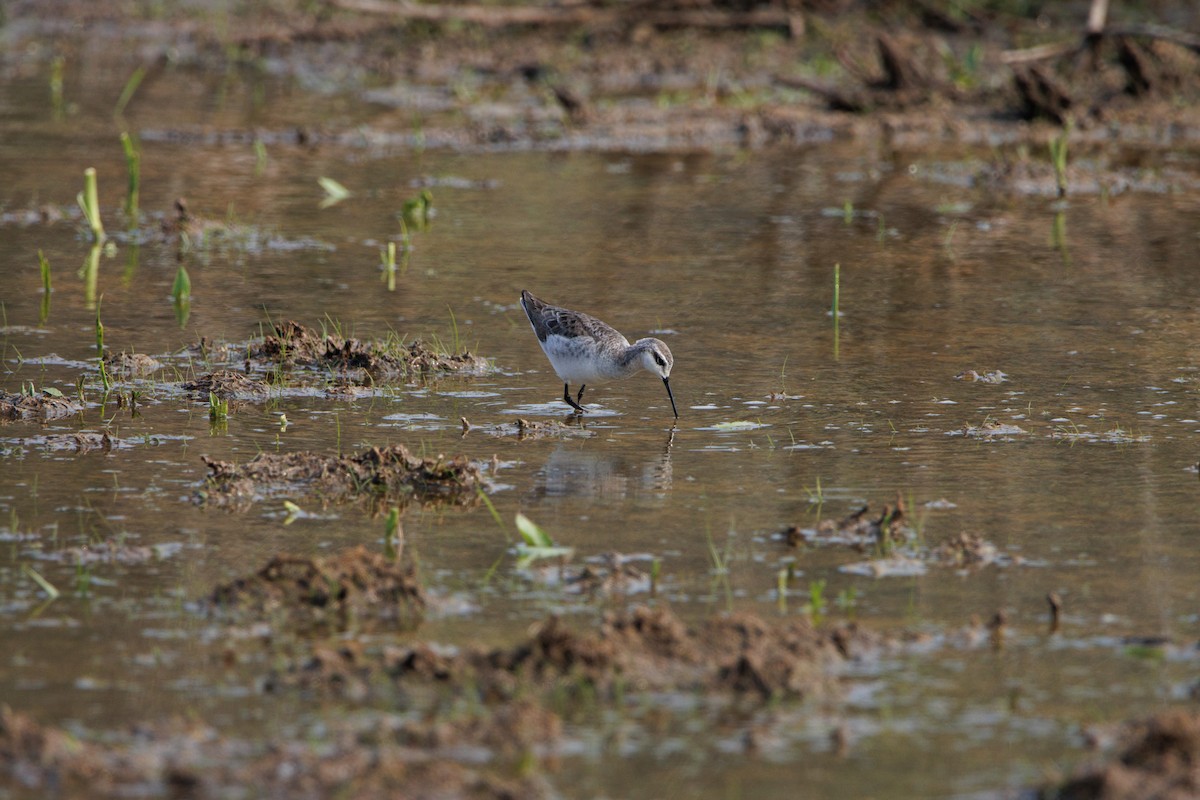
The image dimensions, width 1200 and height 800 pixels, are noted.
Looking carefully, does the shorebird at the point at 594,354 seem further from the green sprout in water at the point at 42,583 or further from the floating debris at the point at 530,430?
the green sprout in water at the point at 42,583

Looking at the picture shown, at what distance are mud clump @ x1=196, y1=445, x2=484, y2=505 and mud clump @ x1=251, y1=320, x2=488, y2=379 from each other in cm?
189

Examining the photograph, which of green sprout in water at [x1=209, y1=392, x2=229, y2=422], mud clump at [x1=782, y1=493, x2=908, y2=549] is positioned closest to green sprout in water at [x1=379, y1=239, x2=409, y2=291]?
green sprout in water at [x1=209, y1=392, x2=229, y2=422]

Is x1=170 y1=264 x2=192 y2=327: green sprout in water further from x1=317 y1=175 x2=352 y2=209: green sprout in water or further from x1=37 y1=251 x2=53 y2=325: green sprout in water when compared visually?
x1=317 y1=175 x2=352 y2=209: green sprout in water

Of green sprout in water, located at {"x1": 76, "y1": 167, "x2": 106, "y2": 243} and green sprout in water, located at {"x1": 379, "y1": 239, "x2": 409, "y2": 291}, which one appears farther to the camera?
green sprout in water, located at {"x1": 76, "y1": 167, "x2": 106, "y2": 243}

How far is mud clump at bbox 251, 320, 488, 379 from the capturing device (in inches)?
364

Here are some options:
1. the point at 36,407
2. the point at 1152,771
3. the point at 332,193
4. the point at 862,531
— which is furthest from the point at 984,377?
the point at 332,193

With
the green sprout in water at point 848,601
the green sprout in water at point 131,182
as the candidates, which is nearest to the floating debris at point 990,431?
the green sprout in water at point 848,601

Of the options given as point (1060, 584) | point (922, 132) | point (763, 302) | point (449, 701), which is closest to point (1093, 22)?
point (922, 132)

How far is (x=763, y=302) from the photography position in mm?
10969

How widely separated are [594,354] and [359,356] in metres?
1.54

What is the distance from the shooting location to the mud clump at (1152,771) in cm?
441

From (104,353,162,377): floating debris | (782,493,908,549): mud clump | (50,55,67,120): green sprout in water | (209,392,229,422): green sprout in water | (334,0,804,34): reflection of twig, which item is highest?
(334,0,804,34): reflection of twig

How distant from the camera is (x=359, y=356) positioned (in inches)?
365

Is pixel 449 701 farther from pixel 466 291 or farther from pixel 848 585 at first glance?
pixel 466 291
